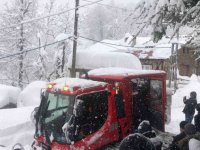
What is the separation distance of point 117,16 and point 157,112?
7936 centimetres

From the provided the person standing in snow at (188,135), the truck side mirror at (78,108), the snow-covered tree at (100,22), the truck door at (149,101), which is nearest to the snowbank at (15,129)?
the truck door at (149,101)

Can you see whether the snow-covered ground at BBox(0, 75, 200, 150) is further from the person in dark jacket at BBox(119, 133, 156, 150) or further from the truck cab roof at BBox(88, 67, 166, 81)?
the person in dark jacket at BBox(119, 133, 156, 150)

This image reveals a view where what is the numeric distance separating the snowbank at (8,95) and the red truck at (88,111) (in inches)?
350

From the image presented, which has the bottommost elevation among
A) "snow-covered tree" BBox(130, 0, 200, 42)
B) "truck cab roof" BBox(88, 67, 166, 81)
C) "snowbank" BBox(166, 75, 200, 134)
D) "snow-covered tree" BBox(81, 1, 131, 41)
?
"snowbank" BBox(166, 75, 200, 134)

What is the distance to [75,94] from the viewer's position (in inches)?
323

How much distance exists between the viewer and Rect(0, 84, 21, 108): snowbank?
18.1m

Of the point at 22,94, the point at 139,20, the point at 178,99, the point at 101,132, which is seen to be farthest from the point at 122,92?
the point at 178,99

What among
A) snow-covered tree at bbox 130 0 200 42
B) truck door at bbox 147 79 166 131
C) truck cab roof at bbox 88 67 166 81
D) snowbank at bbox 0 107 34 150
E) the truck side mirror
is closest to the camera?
snow-covered tree at bbox 130 0 200 42

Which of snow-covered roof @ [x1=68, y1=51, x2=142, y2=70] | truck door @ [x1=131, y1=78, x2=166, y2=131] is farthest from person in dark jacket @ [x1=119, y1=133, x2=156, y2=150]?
snow-covered roof @ [x1=68, y1=51, x2=142, y2=70]

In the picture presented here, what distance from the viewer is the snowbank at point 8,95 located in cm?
1812

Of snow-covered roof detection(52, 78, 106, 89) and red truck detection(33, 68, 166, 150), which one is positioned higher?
Result: snow-covered roof detection(52, 78, 106, 89)

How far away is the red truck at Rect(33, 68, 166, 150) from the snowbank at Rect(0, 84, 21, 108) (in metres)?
8.90

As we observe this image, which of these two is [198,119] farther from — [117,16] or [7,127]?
[117,16]

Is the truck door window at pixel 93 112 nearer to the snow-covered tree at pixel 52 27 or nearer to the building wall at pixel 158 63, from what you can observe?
the snow-covered tree at pixel 52 27
